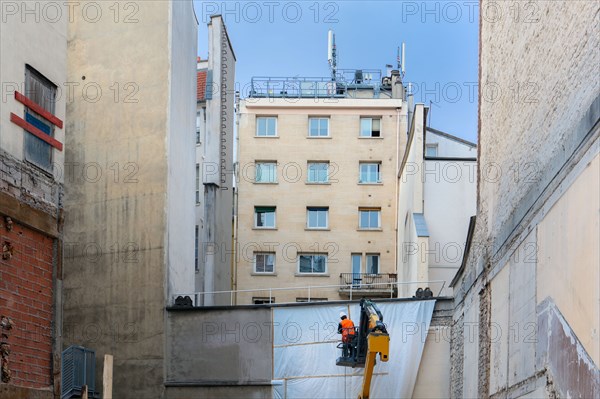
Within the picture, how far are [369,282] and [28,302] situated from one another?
3077 centimetres

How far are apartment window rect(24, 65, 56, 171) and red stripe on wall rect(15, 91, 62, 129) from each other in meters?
0.05

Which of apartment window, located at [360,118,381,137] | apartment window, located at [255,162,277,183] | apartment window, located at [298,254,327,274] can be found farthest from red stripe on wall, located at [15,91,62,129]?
apartment window, located at [360,118,381,137]

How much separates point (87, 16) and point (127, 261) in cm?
777

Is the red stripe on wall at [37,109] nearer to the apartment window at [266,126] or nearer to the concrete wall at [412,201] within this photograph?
the concrete wall at [412,201]

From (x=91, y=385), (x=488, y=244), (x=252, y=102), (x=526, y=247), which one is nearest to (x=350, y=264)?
(x=252, y=102)

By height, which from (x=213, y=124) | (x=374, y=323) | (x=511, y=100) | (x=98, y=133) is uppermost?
(x=213, y=124)

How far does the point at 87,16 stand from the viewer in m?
28.1

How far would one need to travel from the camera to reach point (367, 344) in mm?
21406

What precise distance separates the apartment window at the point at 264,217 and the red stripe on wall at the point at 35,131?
98.0ft

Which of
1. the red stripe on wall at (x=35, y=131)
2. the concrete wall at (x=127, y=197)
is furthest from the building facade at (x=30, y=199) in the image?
the concrete wall at (x=127, y=197)

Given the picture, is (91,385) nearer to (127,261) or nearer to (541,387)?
(127,261)

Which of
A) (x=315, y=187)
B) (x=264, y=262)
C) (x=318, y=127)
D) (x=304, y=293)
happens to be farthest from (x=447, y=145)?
(x=264, y=262)

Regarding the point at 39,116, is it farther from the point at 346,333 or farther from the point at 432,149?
the point at 432,149

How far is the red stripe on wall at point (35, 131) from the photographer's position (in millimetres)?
12415
